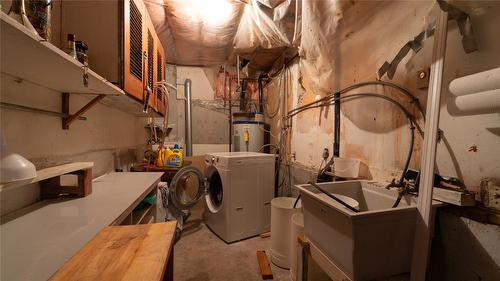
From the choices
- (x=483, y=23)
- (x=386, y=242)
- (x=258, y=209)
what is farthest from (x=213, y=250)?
(x=483, y=23)

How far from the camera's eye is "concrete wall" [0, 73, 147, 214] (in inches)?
36.4

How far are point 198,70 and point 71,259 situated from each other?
12.8 ft

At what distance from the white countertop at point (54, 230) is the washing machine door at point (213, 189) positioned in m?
1.34

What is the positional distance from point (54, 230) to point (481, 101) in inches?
65.1

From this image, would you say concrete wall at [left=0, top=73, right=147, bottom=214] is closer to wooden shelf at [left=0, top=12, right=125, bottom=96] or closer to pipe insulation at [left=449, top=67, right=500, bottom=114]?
wooden shelf at [left=0, top=12, right=125, bottom=96]

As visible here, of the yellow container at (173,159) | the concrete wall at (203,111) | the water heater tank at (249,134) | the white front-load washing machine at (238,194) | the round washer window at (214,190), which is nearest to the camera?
the white front-load washing machine at (238,194)

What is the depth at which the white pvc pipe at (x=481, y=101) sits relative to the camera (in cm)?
67

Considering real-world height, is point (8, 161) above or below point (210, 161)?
above

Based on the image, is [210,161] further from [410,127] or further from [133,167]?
[410,127]

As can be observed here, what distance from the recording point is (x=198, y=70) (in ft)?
13.2

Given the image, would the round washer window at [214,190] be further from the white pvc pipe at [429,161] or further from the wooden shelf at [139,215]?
the white pvc pipe at [429,161]

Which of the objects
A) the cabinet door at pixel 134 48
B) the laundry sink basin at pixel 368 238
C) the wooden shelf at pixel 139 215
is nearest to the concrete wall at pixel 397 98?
the laundry sink basin at pixel 368 238

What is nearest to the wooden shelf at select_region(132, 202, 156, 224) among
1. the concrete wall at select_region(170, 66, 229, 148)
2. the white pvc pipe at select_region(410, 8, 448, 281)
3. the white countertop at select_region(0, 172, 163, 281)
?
the white countertop at select_region(0, 172, 163, 281)

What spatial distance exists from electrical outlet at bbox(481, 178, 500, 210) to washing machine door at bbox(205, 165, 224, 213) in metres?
2.19
